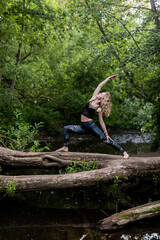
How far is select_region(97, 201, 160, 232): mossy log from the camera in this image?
12.8 feet

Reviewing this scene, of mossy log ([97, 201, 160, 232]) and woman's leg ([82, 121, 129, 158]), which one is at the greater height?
woman's leg ([82, 121, 129, 158])

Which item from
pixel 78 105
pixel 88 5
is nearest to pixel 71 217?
pixel 88 5

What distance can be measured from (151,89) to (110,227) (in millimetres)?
7059

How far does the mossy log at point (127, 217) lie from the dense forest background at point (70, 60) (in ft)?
14.9

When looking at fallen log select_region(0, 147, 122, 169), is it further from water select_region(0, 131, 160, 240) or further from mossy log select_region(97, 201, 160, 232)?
mossy log select_region(97, 201, 160, 232)

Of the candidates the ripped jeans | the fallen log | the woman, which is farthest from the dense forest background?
the woman

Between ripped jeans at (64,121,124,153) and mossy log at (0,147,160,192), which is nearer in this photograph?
mossy log at (0,147,160,192)

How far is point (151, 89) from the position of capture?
9727mm

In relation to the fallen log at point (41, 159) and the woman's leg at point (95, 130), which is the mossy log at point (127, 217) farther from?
the woman's leg at point (95, 130)

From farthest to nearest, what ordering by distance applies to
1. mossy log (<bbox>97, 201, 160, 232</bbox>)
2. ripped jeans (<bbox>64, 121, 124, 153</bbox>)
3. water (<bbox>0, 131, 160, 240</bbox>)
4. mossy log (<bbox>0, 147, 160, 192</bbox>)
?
ripped jeans (<bbox>64, 121, 124, 153</bbox>) → mossy log (<bbox>0, 147, 160, 192</bbox>) → mossy log (<bbox>97, 201, 160, 232</bbox>) → water (<bbox>0, 131, 160, 240</bbox>)

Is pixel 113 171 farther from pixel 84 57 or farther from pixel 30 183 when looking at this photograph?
pixel 84 57

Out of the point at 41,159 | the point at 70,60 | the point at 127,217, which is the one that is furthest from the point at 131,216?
the point at 70,60

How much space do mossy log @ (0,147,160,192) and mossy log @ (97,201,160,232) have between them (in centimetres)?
103

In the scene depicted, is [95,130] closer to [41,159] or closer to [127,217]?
[41,159]
